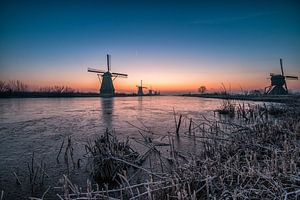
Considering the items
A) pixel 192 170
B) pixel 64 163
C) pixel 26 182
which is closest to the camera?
pixel 192 170

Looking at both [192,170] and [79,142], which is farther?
[79,142]

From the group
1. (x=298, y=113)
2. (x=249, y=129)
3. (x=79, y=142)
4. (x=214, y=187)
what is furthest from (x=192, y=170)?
(x=298, y=113)

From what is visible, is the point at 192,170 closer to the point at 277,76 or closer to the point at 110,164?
the point at 110,164

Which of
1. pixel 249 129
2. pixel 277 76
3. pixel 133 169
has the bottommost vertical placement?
pixel 133 169

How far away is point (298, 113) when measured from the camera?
36.7 feet

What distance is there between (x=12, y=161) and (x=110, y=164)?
3636 mm

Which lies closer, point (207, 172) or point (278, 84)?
point (207, 172)

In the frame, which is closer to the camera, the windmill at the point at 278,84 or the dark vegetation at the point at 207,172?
the dark vegetation at the point at 207,172

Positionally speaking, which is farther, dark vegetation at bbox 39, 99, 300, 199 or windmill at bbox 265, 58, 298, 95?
windmill at bbox 265, 58, 298, 95

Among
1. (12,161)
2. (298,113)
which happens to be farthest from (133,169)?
(298,113)

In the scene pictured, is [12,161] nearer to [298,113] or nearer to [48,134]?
[48,134]

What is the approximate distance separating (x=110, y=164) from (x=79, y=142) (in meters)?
4.53

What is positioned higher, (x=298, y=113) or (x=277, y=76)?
(x=277, y=76)

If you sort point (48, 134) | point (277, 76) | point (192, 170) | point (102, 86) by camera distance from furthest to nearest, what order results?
point (102, 86), point (277, 76), point (48, 134), point (192, 170)
